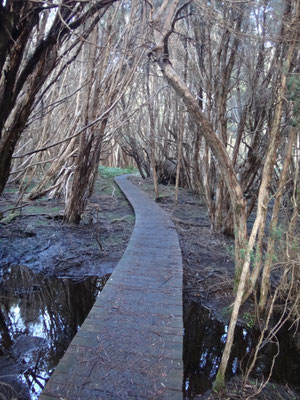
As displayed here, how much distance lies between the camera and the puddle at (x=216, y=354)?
2691 mm

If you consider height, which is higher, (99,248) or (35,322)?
(99,248)

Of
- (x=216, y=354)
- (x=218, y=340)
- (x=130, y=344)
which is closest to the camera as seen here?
(x=130, y=344)

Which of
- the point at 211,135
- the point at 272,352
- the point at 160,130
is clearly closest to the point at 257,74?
the point at 211,135

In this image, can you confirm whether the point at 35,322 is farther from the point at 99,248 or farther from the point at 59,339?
the point at 99,248

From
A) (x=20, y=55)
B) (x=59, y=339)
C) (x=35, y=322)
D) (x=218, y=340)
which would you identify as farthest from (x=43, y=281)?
(x=20, y=55)

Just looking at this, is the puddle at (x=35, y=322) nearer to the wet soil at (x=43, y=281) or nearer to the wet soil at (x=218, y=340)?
the wet soil at (x=43, y=281)

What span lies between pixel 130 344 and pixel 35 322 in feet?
4.42

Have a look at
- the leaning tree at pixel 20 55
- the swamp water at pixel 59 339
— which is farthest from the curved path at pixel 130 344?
the leaning tree at pixel 20 55

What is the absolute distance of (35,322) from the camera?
329 cm

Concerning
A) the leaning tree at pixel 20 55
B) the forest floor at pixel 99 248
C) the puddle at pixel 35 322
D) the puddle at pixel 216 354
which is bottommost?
the puddle at pixel 216 354

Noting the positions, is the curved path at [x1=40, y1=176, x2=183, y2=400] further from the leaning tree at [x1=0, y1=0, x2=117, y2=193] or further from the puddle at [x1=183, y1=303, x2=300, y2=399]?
the leaning tree at [x1=0, y1=0, x2=117, y2=193]

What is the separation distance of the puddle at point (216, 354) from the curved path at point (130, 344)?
41 centimetres

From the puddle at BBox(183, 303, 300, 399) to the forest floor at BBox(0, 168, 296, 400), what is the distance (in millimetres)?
167

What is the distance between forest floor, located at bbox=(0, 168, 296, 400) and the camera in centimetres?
412
